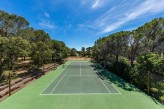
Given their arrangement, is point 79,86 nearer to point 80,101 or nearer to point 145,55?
point 80,101

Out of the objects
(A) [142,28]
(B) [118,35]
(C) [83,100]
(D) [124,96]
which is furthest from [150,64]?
(B) [118,35]

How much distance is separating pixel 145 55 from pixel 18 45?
42.3 ft

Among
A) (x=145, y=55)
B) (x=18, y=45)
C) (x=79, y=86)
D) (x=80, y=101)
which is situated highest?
(x=18, y=45)

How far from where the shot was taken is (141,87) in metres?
13.1

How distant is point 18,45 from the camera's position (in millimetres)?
15375

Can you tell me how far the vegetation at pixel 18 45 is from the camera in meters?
14.9

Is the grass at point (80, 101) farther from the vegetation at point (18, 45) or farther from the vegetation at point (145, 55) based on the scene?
the vegetation at point (18, 45)

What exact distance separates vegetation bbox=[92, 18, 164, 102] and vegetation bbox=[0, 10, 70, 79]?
11797 millimetres

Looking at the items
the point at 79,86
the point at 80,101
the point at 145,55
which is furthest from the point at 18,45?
the point at 145,55

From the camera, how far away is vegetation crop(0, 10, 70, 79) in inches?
586

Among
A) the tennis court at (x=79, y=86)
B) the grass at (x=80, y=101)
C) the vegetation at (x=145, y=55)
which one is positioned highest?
the vegetation at (x=145, y=55)

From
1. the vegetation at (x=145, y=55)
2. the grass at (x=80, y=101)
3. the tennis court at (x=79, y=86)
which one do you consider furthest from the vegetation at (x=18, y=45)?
the vegetation at (x=145, y=55)

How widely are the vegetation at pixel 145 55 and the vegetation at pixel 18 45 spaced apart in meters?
11.8

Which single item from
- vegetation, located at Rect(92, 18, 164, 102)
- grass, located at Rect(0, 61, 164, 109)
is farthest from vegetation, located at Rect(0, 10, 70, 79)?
vegetation, located at Rect(92, 18, 164, 102)
